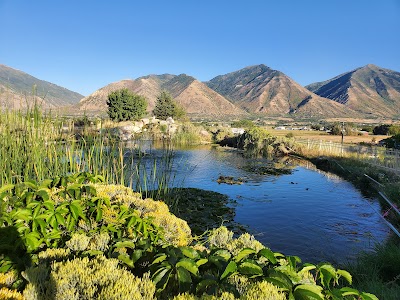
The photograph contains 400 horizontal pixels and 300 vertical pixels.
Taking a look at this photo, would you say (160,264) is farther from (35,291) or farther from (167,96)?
(167,96)

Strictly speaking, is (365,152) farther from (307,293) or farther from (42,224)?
(42,224)

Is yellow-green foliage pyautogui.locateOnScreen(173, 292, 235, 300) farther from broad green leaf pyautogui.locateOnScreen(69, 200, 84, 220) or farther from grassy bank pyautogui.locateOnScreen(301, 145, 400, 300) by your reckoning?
grassy bank pyautogui.locateOnScreen(301, 145, 400, 300)

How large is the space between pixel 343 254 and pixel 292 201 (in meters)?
4.61

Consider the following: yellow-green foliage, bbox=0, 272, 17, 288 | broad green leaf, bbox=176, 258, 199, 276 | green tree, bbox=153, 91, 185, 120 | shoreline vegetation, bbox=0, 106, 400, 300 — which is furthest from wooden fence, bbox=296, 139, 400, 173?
green tree, bbox=153, 91, 185, 120

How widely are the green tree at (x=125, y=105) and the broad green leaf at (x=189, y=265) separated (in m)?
41.4

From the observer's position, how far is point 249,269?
1734 millimetres

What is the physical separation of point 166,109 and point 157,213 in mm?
46414

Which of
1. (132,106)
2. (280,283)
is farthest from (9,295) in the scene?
(132,106)

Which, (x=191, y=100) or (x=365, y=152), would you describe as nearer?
(x=365, y=152)

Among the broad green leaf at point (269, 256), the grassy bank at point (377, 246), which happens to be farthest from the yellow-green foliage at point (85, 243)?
the grassy bank at point (377, 246)

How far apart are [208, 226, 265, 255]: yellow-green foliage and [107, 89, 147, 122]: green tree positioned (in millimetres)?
40554

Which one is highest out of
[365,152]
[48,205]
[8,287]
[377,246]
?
[48,205]

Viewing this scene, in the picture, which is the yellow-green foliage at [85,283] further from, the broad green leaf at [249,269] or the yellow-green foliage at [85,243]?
the broad green leaf at [249,269]

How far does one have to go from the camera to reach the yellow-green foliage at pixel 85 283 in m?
1.52
